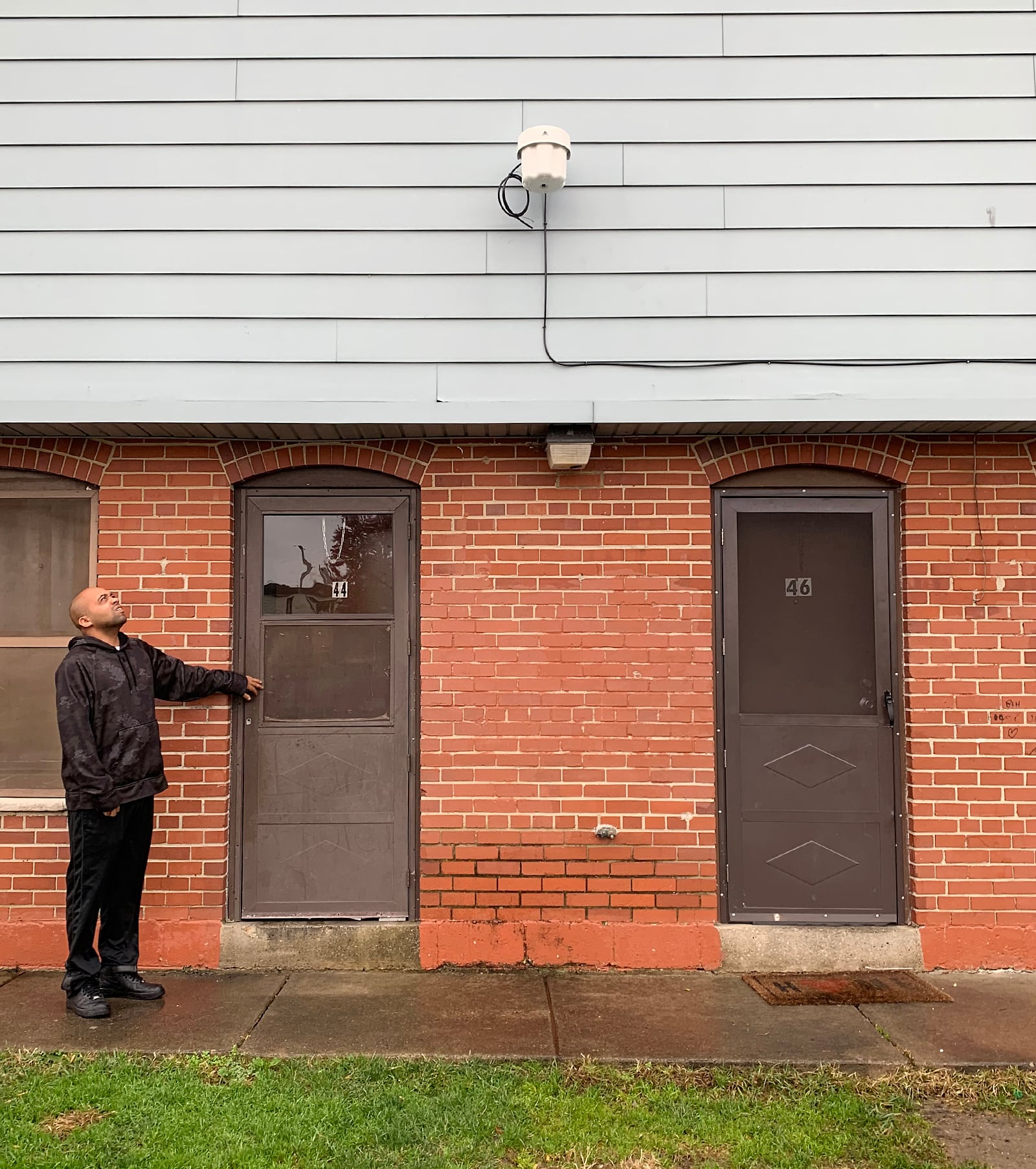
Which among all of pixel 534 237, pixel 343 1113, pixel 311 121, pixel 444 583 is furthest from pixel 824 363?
pixel 343 1113

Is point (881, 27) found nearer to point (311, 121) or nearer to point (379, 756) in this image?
point (311, 121)

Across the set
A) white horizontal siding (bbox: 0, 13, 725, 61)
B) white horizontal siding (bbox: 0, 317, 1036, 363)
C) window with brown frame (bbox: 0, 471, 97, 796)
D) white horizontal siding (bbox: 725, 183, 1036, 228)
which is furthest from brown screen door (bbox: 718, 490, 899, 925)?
window with brown frame (bbox: 0, 471, 97, 796)

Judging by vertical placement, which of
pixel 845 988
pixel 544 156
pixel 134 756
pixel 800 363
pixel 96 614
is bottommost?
pixel 845 988

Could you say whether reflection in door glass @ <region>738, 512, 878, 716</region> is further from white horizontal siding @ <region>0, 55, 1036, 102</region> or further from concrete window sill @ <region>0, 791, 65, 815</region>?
concrete window sill @ <region>0, 791, 65, 815</region>

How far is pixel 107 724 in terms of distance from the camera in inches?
175

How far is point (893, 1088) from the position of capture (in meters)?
3.67

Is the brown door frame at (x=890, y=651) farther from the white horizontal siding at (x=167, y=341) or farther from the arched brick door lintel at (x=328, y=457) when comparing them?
the white horizontal siding at (x=167, y=341)

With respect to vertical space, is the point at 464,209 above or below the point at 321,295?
above

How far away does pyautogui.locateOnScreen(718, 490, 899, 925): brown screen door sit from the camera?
4.99 metres

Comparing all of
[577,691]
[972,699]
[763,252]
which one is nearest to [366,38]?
[763,252]

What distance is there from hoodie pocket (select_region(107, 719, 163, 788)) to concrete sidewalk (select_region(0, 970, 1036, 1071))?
1091mm

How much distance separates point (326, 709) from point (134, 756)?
103cm

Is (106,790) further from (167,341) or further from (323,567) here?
(167,341)

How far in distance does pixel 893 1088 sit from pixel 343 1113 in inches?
84.5
